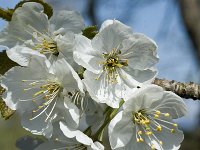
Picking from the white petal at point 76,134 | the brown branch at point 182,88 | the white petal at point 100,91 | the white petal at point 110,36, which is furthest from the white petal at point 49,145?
the brown branch at point 182,88

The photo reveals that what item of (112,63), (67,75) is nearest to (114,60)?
(112,63)

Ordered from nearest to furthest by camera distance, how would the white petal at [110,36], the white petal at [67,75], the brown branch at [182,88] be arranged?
the white petal at [67,75] < the white petal at [110,36] < the brown branch at [182,88]

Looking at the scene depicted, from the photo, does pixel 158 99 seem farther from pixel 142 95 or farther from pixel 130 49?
pixel 130 49

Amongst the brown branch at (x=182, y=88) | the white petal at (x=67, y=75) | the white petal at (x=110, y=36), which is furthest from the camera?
the brown branch at (x=182, y=88)

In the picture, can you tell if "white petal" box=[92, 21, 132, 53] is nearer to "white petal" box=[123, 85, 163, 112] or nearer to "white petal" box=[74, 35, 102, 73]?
"white petal" box=[74, 35, 102, 73]

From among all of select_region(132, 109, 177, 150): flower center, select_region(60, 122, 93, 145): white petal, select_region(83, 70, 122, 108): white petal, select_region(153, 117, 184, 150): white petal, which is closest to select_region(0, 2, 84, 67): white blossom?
select_region(83, 70, 122, 108): white petal

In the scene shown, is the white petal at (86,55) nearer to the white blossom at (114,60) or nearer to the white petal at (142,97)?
the white blossom at (114,60)
